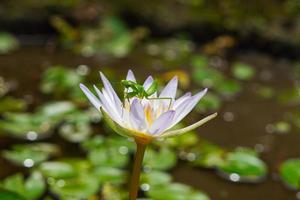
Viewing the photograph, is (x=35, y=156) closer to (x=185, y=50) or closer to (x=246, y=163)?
(x=246, y=163)

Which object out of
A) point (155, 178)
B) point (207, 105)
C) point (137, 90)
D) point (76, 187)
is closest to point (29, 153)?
point (76, 187)

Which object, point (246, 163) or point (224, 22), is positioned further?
point (224, 22)

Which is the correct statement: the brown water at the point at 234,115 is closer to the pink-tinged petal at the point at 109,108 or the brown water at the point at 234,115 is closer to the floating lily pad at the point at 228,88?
the floating lily pad at the point at 228,88

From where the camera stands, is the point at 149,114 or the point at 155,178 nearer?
the point at 149,114

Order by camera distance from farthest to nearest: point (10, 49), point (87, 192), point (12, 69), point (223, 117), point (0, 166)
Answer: point (10, 49) < point (12, 69) < point (223, 117) < point (0, 166) < point (87, 192)

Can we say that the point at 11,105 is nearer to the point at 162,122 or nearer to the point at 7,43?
the point at 7,43

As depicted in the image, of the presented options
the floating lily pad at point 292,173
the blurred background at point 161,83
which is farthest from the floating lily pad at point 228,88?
the floating lily pad at point 292,173

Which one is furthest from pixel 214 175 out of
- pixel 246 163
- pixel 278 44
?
pixel 278 44
